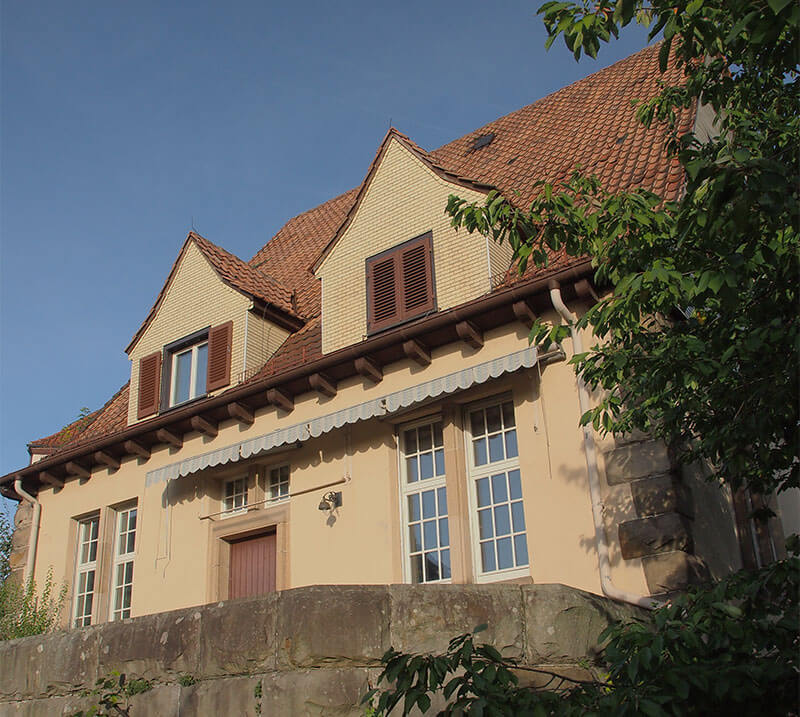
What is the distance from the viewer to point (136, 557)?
43.9 feet

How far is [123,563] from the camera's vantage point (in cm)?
1387

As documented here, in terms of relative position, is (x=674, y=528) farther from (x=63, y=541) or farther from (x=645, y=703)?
(x=63, y=541)

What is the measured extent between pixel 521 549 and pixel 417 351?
259 centimetres

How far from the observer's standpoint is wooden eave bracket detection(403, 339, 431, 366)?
11117mm

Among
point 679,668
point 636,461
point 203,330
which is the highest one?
point 203,330

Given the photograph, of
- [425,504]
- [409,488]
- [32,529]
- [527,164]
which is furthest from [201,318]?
[527,164]

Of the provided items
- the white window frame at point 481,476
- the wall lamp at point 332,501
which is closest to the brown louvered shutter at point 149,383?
the wall lamp at point 332,501


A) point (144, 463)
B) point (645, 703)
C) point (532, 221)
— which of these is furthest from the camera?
point (144, 463)

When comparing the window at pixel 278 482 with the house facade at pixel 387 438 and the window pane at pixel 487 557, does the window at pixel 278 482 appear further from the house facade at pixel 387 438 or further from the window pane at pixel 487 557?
the window pane at pixel 487 557

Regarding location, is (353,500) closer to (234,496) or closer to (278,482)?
(278,482)

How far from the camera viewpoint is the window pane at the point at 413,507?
1098 centimetres

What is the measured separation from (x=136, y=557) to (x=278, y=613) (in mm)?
6866

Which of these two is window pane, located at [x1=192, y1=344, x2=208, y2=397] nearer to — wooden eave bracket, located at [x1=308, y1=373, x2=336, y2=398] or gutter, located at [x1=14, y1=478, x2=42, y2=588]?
wooden eave bracket, located at [x1=308, y1=373, x2=336, y2=398]

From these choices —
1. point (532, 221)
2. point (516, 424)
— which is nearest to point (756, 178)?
point (532, 221)
